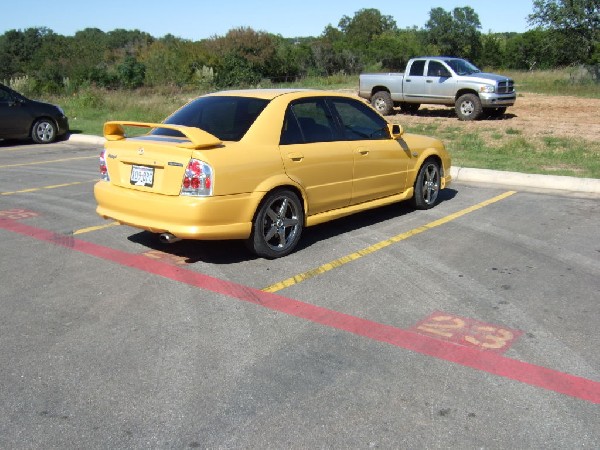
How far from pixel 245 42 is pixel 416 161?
51.5 metres

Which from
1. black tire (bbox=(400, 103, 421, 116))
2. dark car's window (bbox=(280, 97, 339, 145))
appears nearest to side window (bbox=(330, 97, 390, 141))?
dark car's window (bbox=(280, 97, 339, 145))

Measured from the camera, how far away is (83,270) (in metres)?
5.73

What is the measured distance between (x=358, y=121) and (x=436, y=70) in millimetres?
13422

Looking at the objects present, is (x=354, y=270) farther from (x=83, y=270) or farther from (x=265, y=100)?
(x=83, y=270)

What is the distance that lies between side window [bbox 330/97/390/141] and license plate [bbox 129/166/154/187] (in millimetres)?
2202

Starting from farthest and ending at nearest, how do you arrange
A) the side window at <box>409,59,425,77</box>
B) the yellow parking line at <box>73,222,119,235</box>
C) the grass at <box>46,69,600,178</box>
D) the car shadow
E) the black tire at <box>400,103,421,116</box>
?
the black tire at <box>400,103,421,116</box> → the side window at <box>409,59,425,77</box> → the grass at <box>46,69,600,178</box> → the yellow parking line at <box>73,222,119,235</box> → the car shadow

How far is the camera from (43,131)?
639 inches

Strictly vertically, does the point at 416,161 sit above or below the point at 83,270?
above

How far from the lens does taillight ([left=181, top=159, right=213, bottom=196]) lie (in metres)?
5.41

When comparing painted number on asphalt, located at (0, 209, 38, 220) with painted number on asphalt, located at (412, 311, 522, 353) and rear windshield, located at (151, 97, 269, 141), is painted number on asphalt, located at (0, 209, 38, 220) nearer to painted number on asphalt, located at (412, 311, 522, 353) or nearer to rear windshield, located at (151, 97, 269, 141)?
rear windshield, located at (151, 97, 269, 141)

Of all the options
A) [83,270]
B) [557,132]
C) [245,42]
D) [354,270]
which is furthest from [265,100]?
[245,42]

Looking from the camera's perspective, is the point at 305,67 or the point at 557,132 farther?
the point at 305,67

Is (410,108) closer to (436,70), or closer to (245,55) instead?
(436,70)

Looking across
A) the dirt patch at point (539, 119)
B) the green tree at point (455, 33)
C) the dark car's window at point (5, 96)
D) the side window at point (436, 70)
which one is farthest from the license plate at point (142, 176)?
the green tree at point (455, 33)
